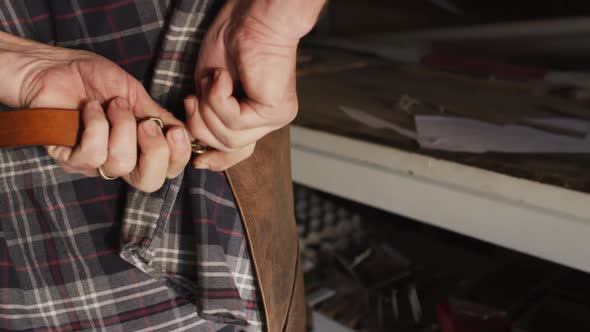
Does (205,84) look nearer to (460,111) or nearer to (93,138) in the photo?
(93,138)

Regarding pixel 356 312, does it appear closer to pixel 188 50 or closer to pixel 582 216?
pixel 582 216

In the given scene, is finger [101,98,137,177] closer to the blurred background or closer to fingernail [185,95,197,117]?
fingernail [185,95,197,117]

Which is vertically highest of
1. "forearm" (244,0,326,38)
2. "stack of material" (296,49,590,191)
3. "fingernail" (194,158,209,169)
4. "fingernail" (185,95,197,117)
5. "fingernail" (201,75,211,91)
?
"forearm" (244,0,326,38)

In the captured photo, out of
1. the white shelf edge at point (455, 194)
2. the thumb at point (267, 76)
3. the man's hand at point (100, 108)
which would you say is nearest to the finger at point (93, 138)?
the man's hand at point (100, 108)

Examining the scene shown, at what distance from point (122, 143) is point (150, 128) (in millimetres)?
24

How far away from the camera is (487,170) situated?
69 cm

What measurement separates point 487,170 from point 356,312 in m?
0.36

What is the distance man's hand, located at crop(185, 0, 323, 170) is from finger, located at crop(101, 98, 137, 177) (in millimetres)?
49

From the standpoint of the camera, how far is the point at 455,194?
0.73 meters

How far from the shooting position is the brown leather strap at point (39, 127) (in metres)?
0.41

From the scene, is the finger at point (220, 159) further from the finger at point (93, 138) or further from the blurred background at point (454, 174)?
the blurred background at point (454, 174)

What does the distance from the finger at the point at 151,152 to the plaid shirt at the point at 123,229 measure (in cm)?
6

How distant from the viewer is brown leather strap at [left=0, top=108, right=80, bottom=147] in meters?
0.41

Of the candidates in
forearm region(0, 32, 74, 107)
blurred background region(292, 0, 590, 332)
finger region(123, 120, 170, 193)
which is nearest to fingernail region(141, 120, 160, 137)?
finger region(123, 120, 170, 193)
